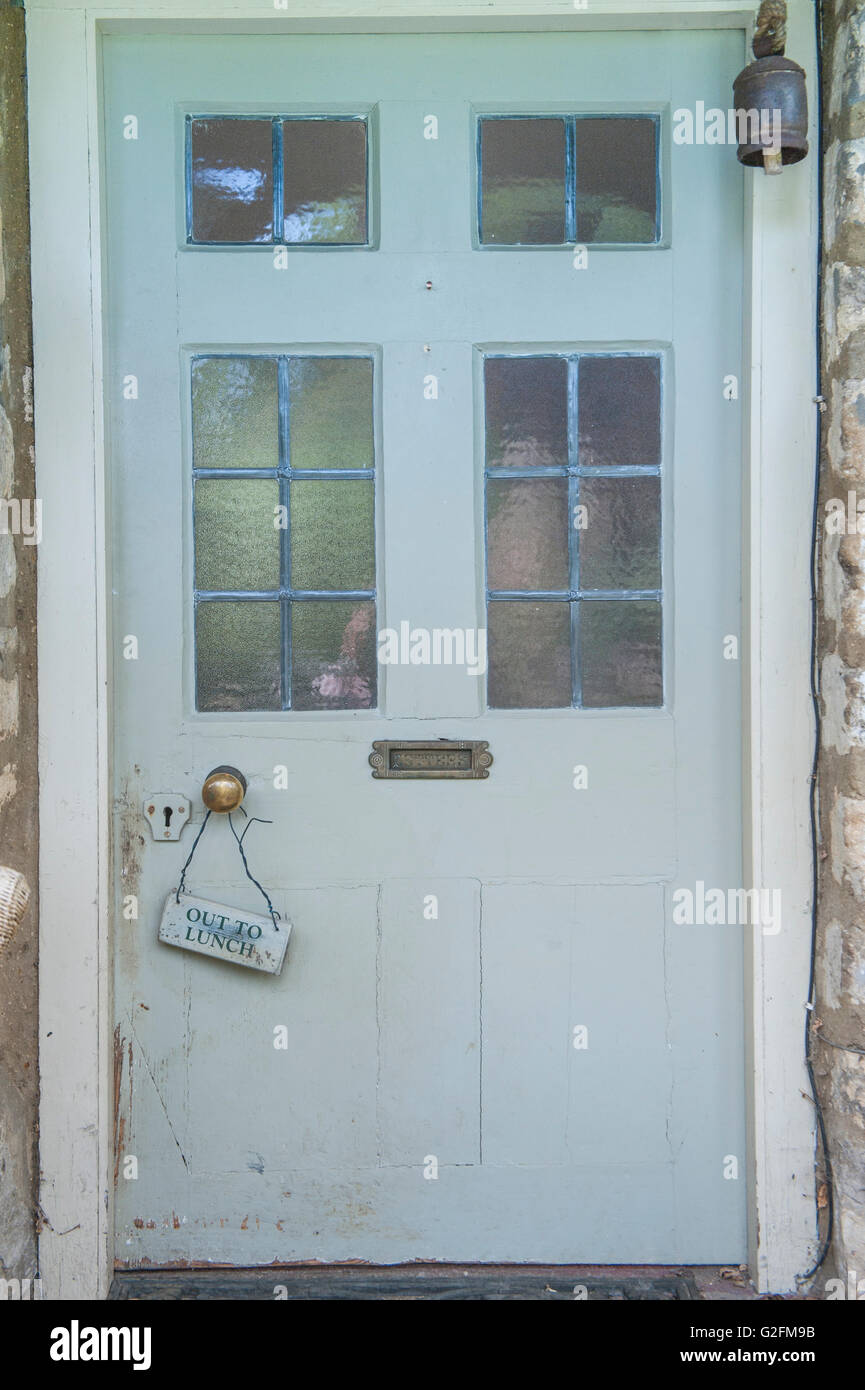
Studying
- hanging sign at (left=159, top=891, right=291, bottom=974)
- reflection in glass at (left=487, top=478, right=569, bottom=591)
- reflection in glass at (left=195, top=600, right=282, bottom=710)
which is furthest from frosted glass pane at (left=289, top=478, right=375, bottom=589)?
hanging sign at (left=159, top=891, right=291, bottom=974)

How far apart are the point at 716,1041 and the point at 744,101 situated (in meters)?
1.85

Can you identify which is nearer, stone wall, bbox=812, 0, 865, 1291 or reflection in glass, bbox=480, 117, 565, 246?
stone wall, bbox=812, 0, 865, 1291

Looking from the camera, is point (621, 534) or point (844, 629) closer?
point (844, 629)

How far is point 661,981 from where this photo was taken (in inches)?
81.7

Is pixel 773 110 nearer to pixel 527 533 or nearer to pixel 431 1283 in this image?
pixel 527 533

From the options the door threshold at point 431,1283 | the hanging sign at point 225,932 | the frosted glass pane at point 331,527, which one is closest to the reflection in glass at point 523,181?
the frosted glass pane at point 331,527

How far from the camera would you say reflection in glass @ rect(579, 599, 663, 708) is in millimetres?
2076

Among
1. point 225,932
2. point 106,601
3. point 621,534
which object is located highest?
point 621,534

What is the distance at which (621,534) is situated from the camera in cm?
207

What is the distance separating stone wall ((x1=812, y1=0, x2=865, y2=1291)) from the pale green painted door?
189mm

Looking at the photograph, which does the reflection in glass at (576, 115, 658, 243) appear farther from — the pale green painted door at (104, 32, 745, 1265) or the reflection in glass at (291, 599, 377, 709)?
the reflection in glass at (291, 599, 377, 709)

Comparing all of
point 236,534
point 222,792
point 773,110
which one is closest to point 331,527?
point 236,534

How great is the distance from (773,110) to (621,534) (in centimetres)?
Result: 82

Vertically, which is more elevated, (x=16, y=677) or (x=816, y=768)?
(x=16, y=677)
